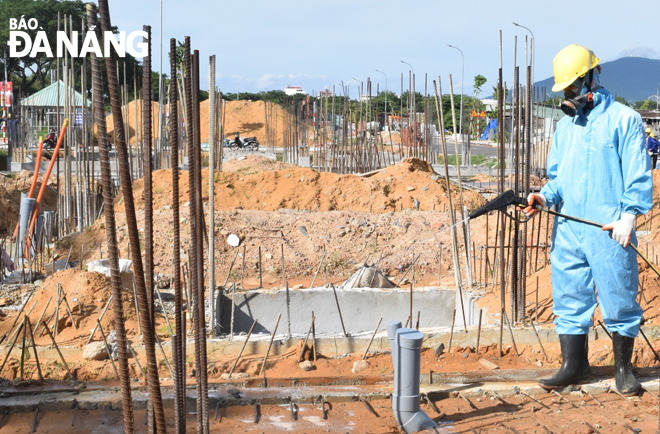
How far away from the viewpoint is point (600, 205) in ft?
11.9

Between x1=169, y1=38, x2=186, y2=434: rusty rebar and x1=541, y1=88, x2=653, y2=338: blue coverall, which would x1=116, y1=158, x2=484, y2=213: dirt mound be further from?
x1=169, y1=38, x2=186, y2=434: rusty rebar

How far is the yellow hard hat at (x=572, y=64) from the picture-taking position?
3.71m

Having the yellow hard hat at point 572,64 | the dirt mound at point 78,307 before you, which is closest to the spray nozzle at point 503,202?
the yellow hard hat at point 572,64

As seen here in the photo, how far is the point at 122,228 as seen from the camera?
932cm

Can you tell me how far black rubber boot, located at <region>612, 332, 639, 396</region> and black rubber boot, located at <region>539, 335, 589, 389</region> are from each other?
0.63 ft

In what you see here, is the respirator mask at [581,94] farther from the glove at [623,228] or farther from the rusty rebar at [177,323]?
the rusty rebar at [177,323]

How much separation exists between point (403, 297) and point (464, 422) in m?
2.54

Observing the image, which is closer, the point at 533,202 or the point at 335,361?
the point at 533,202

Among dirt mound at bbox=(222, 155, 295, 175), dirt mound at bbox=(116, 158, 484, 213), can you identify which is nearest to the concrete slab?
dirt mound at bbox=(116, 158, 484, 213)

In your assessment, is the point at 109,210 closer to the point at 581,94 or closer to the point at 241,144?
the point at 581,94

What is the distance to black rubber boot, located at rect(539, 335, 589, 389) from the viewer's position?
3.89 m

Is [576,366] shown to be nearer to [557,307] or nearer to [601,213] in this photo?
[557,307]

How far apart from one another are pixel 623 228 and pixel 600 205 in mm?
260

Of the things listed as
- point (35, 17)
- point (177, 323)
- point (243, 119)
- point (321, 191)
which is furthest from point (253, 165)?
point (35, 17)
